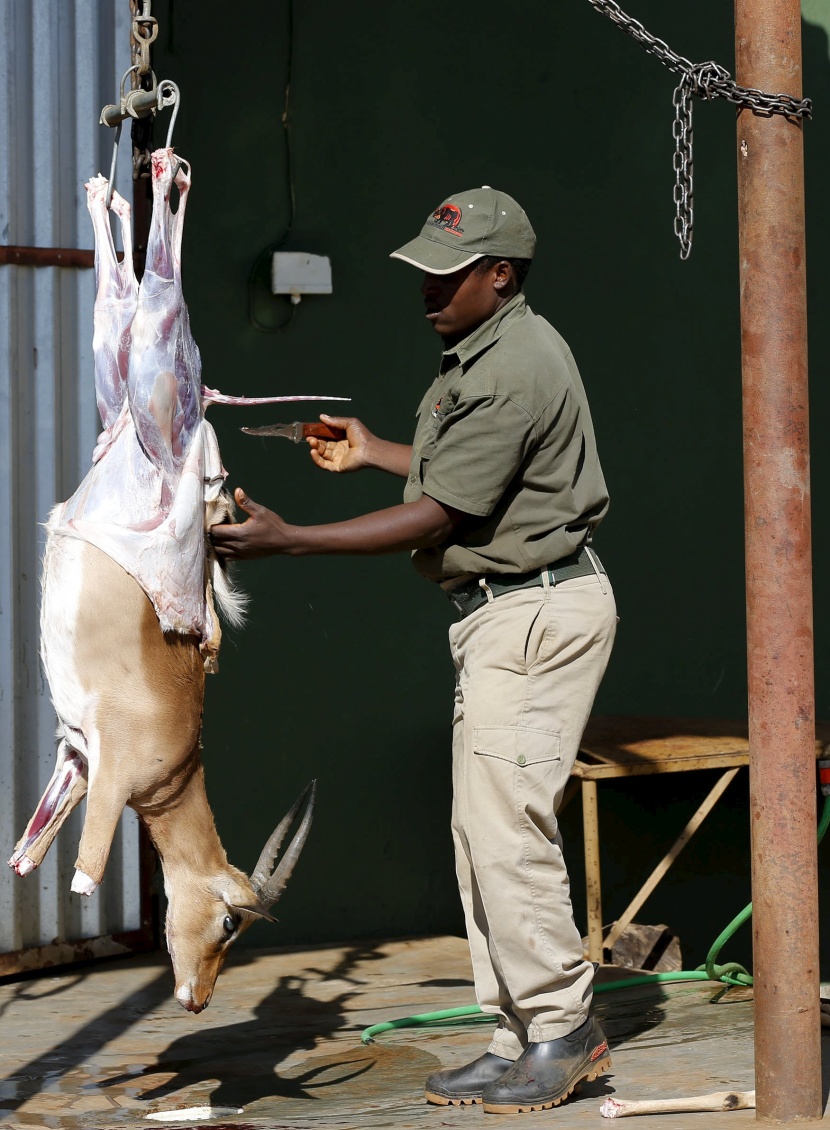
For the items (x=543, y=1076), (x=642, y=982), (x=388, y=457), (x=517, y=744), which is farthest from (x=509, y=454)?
(x=642, y=982)

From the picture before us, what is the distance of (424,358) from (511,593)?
234 centimetres

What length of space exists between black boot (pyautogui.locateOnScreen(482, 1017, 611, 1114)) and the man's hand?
1443mm

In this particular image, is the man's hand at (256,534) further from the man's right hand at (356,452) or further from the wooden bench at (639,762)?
the wooden bench at (639,762)

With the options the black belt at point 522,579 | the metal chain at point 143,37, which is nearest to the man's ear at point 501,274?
the black belt at point 522,579

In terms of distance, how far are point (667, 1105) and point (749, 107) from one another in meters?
2.38

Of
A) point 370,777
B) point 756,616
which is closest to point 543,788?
point 756,616

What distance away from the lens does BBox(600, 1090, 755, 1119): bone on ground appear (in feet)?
12.3

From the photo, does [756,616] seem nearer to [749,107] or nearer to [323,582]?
[749,107]

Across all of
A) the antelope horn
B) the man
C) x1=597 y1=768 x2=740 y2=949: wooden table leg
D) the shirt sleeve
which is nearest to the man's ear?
the man

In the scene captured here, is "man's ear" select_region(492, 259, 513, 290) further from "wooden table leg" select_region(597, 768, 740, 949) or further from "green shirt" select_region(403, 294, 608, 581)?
"wooden table leg" select_region(597, 768, 740, 949)

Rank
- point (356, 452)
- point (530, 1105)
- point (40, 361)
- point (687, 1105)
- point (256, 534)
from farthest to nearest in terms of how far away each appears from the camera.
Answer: point (40, 361) → point (356, 452) → point (530, 1105) → point (687, 1105) → point (256, 534)

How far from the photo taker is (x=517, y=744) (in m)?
3.90

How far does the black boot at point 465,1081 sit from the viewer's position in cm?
403

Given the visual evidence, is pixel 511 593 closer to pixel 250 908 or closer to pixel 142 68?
pixel 250 908
